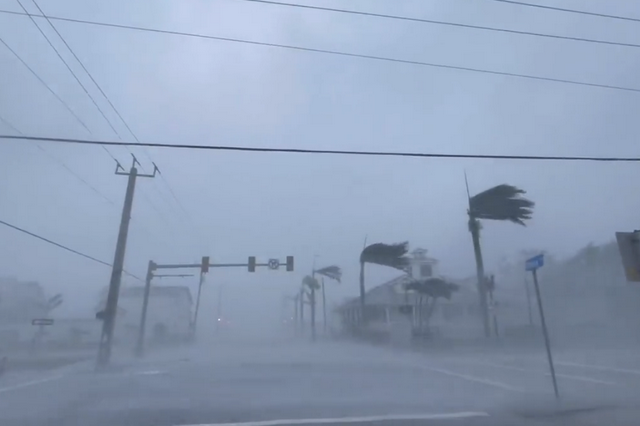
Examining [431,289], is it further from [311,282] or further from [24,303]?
[24,303]

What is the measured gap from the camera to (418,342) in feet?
100

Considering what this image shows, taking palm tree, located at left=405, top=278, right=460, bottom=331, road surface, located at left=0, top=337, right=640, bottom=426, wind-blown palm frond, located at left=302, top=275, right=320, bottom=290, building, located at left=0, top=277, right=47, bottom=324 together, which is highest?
wind-blown palm frond, located at left=302, top=275, right=320, bottom=290

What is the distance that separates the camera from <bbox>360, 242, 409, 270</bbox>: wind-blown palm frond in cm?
2997

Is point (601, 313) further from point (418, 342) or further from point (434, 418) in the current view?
point (434, 418)

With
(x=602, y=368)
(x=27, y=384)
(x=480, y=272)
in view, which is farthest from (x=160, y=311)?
(x=602, y=368)

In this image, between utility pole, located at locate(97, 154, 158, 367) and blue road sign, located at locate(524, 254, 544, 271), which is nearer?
blue road sign, located at locate(524, 254, 544, 271)

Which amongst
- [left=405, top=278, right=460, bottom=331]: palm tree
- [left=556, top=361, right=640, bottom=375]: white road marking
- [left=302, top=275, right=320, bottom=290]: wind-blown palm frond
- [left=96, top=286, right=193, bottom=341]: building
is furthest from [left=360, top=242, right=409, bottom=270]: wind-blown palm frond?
[left=96, top=286, right=193, bottom=341]: building

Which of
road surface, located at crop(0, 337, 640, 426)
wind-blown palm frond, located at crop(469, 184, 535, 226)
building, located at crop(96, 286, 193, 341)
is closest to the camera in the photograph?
road surface, located at crop(0, 337, 640, 426)

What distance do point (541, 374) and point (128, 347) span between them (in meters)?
30.1

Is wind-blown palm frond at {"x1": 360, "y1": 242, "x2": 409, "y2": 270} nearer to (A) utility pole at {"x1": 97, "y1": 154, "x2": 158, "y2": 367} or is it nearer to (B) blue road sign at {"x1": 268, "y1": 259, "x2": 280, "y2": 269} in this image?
(B) blue road sign at {"x1": 268, "y1": 259, "x2": 280, "y2": 269}

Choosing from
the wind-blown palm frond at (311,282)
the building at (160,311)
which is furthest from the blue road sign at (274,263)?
the building at (160,311)

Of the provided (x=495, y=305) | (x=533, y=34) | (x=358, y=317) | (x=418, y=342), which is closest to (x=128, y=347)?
(x=358, y=317)

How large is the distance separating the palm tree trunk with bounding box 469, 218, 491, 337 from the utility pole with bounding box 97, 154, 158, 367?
48.5 feet

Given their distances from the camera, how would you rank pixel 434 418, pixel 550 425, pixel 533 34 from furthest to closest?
pixel 533 34, pixel 434 418, pixel 550 425
